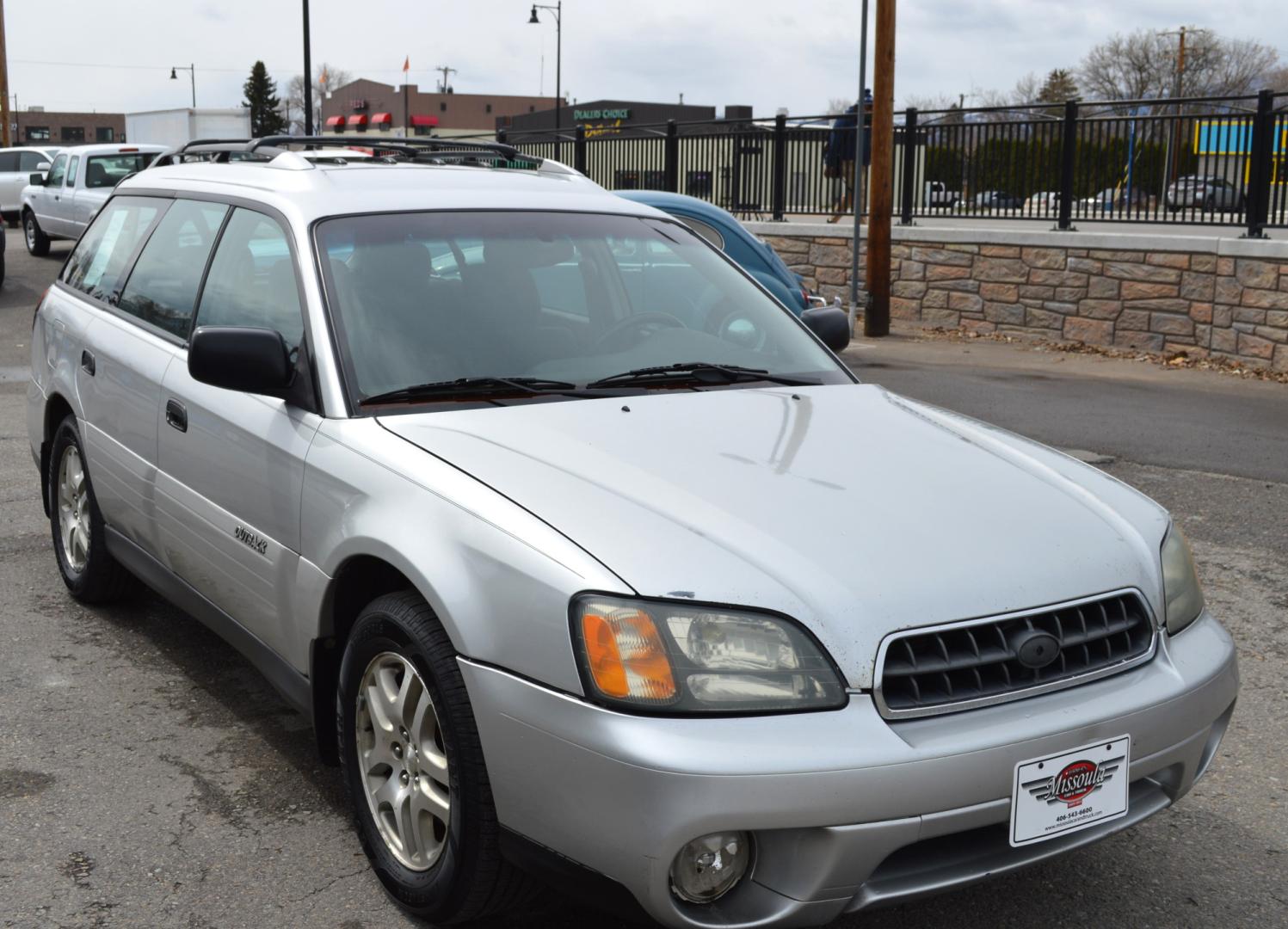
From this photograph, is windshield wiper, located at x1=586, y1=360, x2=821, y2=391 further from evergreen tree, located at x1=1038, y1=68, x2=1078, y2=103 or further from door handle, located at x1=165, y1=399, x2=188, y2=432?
evergreen tree, located at x1=1038, y1=68, x2=1078, y2=103

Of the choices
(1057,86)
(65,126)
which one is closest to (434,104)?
(65,126)

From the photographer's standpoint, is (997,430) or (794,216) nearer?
(997,430)

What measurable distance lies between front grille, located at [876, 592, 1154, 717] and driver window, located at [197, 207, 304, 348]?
1.84 meters

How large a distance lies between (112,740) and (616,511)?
2.07m

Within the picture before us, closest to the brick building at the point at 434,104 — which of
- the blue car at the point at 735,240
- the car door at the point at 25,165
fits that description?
the car door at the point at 25,165

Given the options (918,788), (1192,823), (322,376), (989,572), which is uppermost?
(322,376)

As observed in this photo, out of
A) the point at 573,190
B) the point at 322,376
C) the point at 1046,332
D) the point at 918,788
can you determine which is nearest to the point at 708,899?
the point at 918,788

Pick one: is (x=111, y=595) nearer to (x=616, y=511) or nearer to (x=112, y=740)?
(x=112, y=740)

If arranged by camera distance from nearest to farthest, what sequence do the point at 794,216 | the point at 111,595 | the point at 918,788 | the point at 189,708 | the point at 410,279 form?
the point at 918,788, the point at 410,279, the point at 189,708, the point at 111,595, the point at 794,216

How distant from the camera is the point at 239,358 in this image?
11.1 feet

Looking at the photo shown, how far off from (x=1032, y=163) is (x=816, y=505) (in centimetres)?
1293

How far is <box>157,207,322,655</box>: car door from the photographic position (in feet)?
11.3

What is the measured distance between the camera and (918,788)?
245 centimetres

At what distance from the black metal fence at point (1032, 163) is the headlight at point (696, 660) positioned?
1161 cm
